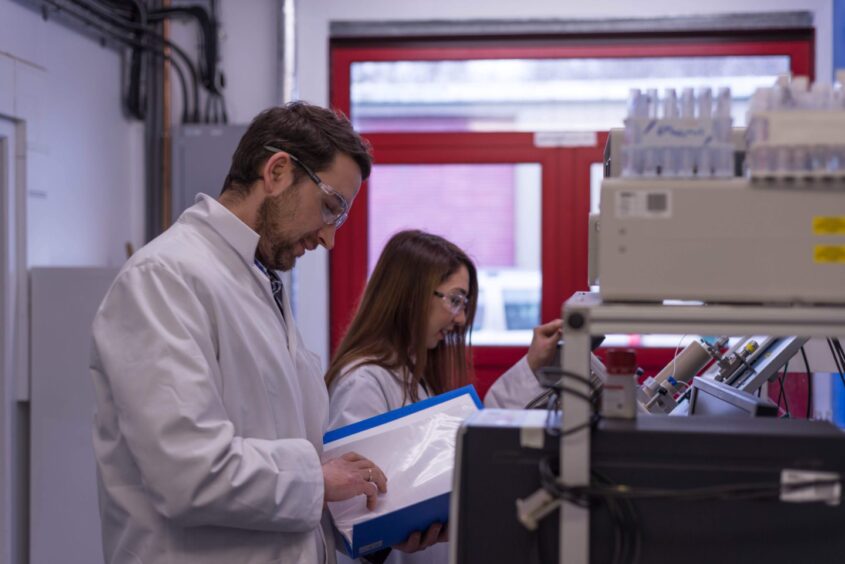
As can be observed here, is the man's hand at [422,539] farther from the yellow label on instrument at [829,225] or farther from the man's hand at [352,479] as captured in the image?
the yellow label on instrument at [829,225]

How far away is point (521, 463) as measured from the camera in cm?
117

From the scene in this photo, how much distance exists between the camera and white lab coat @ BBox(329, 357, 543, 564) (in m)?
1.94

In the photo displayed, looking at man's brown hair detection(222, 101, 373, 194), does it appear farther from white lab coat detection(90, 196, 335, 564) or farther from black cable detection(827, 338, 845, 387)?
black cable detection(827, 338, 845, 387)

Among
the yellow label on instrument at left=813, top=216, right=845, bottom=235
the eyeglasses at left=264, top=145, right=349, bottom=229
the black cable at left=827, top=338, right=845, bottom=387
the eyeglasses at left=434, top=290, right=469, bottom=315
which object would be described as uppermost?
the eyeglasses at left=264, top=145, right=349, bottom=229

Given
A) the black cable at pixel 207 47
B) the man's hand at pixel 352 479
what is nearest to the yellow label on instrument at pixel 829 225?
the man's hand at pixel 352 479

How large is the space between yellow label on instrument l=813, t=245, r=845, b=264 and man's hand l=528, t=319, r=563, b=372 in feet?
3.32

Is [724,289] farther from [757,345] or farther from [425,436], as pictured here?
[757,345]

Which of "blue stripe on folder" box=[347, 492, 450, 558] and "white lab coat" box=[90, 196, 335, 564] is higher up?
"white lab coat" box=[90, 196, 335, 564]

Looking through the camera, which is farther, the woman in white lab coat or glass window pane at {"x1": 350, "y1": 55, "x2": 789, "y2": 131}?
glass window pane at {"x1": 350, "y1": 55, "x2": 789, "y2": 131}

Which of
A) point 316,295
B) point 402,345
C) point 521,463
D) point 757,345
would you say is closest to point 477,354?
point 316,295

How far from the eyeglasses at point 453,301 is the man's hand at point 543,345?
190 millimetres

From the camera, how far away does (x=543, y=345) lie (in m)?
2.11

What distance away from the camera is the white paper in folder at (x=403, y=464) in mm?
1503

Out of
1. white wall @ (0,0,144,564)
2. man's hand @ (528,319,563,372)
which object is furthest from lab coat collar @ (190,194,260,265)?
white wall @ (0,0,144,564)
